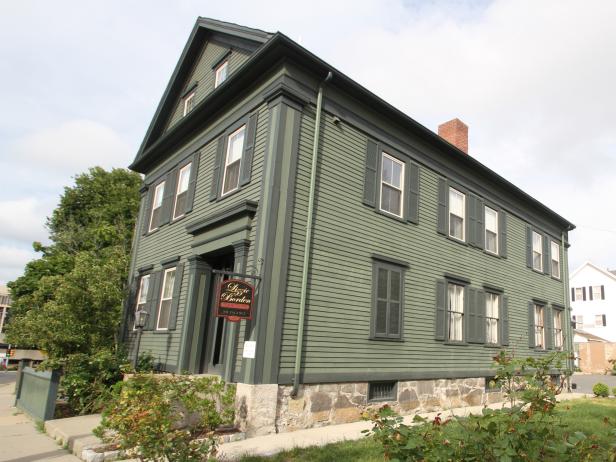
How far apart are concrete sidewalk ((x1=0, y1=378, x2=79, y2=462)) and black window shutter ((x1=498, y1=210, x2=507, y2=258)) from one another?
13829 mm

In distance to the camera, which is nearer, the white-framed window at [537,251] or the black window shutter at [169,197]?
the black window shutter at [169,197]

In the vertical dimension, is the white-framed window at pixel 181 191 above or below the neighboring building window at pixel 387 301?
above

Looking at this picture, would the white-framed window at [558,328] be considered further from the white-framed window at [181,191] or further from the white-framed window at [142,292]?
the white-framed window at [142,292]

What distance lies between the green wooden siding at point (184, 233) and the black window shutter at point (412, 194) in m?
4.43

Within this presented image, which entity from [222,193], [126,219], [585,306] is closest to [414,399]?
[222,193]

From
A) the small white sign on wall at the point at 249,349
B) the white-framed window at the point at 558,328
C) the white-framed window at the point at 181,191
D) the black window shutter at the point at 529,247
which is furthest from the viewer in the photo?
the white-framed window at the point at 558,328

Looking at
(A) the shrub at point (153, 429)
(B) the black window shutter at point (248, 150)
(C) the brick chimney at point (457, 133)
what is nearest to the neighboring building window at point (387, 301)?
(B) the black window shutter at point (248, 150)

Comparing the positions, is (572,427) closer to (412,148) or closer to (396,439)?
(396,439)

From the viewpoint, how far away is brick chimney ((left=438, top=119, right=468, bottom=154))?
16.8 m

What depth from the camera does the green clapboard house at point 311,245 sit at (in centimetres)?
921

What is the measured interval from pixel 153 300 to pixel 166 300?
26.8 inches

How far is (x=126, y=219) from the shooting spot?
1324 inches

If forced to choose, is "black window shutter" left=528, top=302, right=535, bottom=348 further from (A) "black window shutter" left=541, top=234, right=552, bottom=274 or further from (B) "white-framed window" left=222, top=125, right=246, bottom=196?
(B) "white-framed window" left=222, top=125, right=246, bottom=196

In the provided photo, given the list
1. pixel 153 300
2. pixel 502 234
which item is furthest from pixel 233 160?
pixel 502 234
